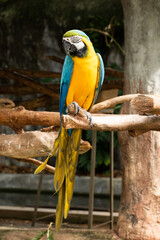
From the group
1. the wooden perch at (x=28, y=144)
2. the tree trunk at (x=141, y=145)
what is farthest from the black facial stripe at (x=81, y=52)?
the tree trunk at (x=141, y=145)

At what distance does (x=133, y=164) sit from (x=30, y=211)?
1.82 meters

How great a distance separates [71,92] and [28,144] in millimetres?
Result: 473

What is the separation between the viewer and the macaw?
5.16 feet

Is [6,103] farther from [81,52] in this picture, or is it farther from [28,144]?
[81,52]

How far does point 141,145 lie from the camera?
2342 mm

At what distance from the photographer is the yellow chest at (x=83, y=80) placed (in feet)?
5.45

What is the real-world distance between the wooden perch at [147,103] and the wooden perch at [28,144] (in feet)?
2.17

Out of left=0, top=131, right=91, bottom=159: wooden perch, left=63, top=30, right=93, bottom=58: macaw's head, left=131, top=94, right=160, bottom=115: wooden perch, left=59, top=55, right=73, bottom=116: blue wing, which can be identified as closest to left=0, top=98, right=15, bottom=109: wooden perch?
left=0, top=131, right=91, bottom=159: wooden perch

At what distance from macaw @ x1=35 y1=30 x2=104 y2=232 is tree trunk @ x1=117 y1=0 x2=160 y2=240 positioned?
75 cm

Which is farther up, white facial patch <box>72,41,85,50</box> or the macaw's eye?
the macaw's eye

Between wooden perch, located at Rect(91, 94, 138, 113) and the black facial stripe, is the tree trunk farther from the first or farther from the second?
the black facial stripe

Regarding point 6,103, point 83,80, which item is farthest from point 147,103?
point 6,103

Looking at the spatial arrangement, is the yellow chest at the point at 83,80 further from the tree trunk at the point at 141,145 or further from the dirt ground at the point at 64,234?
the dirt ground at the point at 64,234

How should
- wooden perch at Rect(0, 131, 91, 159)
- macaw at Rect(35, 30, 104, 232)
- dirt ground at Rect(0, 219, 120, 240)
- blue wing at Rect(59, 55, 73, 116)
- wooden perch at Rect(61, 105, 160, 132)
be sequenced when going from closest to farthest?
wooden perch at Rect(61, 105, 160, 132) → macaw at Rect(35, 30, 104, 232) → blue wing at Rect(59, 55, 73, 116) → wooden perch at Rect(0, 131, 91, 159) → dirt ground at Rect(0, 219, 120, 240)
